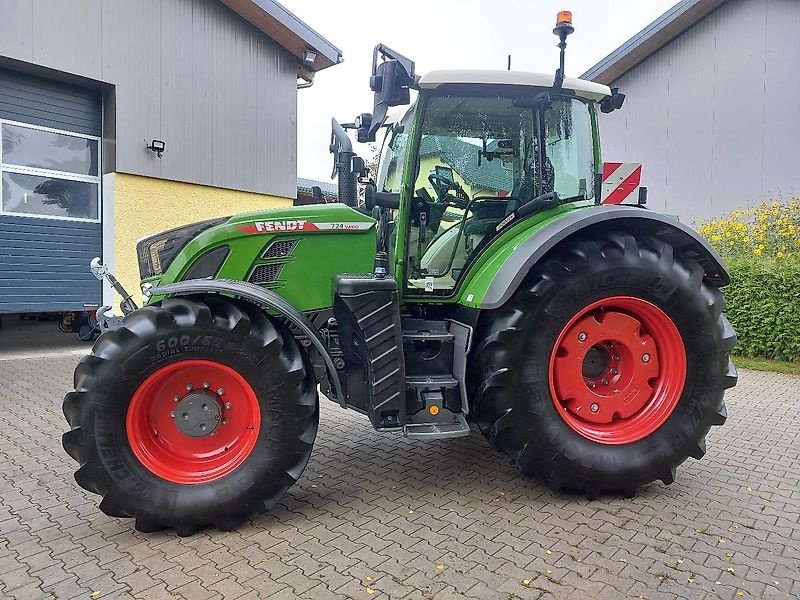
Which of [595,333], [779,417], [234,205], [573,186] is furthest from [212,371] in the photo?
[234,205]

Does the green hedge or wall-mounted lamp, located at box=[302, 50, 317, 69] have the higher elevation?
wall-mounted lamp, located at box=[302, 50, 317, 69]

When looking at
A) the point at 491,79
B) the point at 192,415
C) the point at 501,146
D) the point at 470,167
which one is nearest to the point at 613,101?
the point at 501,146

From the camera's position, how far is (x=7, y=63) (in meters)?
7.68

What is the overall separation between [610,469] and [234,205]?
28.7 ft

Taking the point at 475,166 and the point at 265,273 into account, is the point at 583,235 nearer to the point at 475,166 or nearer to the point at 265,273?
the point at 475,166

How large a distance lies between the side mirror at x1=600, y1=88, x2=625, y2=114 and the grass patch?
5.54 meters

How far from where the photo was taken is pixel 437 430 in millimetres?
3209

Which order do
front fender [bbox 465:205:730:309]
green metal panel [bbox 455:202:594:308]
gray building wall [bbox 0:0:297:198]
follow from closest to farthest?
front fender [bbox 465:205:730:309]
green metal panel [bbox 455:202:594:308]
gray building wall [bbox 0:0:297:198]

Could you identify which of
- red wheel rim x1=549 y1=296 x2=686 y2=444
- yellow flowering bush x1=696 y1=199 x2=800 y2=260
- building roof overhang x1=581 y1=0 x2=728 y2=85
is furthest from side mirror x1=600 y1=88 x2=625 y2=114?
building roof overhang x1=581 y1=0 x2=728 y2=85

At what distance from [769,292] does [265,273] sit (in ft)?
24.5

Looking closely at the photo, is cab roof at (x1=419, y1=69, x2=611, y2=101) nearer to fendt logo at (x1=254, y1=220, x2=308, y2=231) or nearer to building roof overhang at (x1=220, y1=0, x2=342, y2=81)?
fendt logo at (x1=254, y1=220, x2=308, y2=231)

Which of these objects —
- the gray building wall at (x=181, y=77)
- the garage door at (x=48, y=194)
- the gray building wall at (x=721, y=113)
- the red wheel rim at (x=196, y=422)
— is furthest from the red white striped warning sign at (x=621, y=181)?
the garage door at (x=48, y=194)

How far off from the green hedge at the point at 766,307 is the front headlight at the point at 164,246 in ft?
23.2

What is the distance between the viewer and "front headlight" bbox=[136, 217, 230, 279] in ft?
11.5
